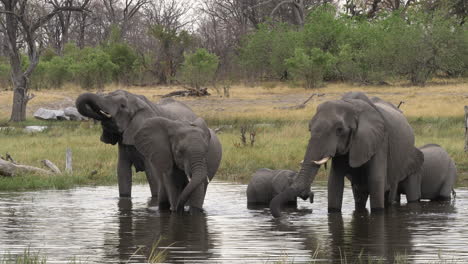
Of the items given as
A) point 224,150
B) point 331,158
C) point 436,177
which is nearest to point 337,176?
point 331,158

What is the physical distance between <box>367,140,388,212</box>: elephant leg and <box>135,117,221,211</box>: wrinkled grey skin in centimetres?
197

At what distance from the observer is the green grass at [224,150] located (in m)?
17.5

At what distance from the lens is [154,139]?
1222cm

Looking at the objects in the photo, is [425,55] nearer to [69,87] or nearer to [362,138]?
[69,87]

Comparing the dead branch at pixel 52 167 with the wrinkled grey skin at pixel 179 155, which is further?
the dead branch at pixel 52 167

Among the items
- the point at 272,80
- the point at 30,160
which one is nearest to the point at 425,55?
the point at 272,80

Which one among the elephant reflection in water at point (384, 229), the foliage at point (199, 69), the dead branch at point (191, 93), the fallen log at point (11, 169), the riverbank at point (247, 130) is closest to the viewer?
the elephant reflection in water at point (384, 229)

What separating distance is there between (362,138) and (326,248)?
229 cm

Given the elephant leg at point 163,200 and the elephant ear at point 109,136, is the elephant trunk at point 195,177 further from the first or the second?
the elephant ear at point 109,136

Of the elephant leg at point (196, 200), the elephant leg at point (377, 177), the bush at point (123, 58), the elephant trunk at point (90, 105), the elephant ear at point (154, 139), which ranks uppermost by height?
the bush at point (123, 58)

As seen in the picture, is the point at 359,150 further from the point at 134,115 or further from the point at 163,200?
the point at 134,115

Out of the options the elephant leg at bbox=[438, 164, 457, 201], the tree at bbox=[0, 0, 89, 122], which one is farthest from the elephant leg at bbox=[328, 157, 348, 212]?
the tree at bbox=[0, 0, 89, 122]

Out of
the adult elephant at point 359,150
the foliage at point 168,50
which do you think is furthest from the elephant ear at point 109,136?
the foliage at point 168,50

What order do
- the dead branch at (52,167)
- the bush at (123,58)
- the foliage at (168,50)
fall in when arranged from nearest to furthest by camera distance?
the dead branch at (52,167)
the bush at (123,58)
the foliage at (168,50)
